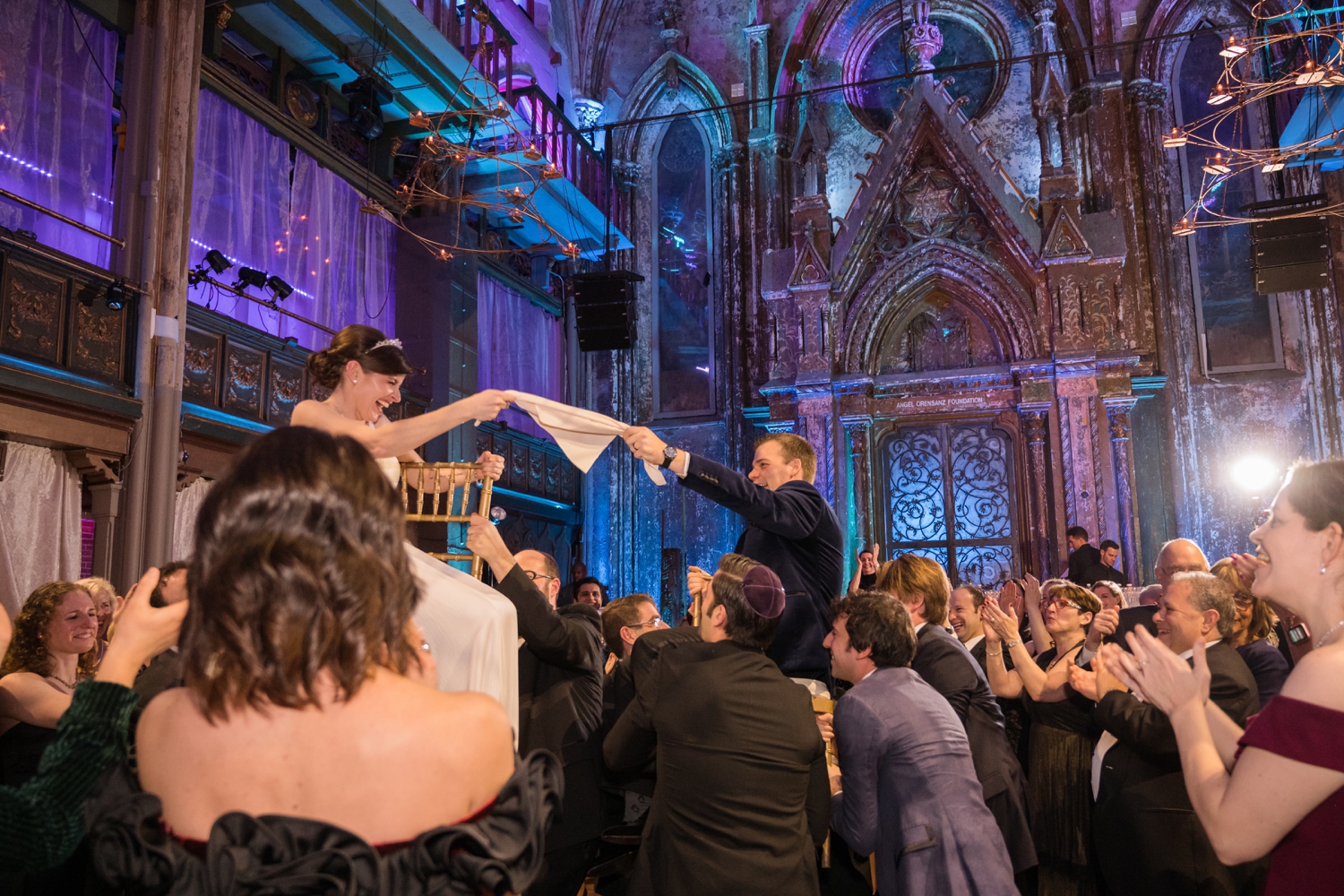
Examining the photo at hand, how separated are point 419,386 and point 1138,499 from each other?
821 centimetres

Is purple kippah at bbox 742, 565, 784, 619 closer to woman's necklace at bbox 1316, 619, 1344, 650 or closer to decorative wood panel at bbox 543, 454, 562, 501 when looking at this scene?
woman's necklace at bbox 1316, 619, 1344, 650

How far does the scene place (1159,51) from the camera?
39.1 feet

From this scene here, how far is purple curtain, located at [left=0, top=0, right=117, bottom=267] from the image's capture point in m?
7.27

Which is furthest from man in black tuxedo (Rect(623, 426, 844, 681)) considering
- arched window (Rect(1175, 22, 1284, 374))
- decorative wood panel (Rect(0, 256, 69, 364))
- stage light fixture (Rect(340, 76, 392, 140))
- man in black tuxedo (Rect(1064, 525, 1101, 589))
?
arched window (Rect(1175, 22, 1284, 374))

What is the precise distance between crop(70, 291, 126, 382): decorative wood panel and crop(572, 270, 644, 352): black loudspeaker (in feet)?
17.1

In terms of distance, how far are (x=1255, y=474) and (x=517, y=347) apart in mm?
8987

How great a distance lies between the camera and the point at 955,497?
453 inches

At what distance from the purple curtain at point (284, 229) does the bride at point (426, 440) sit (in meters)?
6.85

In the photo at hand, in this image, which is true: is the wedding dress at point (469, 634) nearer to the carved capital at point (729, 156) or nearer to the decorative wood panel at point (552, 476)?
the decorative wood panel at point (552, 476)

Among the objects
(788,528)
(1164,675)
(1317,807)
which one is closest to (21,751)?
(788,528)

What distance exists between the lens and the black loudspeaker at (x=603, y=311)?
11.4 meters

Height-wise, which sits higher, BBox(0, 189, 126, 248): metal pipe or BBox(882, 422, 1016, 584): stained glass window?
BBox(0, 189, 126, 248): metal pipe

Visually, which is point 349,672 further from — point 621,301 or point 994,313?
point 994,313

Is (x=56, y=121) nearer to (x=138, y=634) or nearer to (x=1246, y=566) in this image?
(x=138, y=634)
